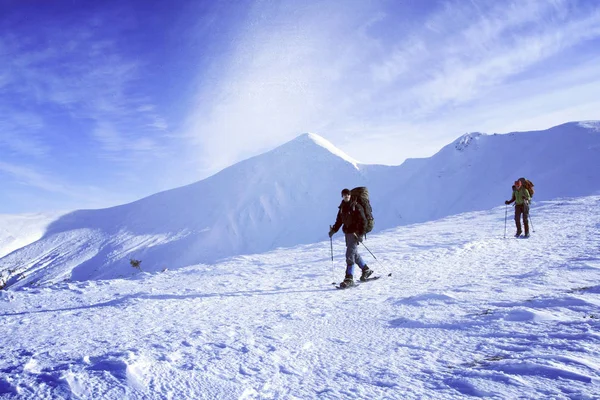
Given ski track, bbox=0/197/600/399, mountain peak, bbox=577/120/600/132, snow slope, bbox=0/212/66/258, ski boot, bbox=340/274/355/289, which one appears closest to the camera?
ski track, bbox=0/197/600/399

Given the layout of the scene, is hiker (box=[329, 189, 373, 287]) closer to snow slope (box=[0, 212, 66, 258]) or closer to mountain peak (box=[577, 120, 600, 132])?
mountain peak (box=[577, 120, 600, 132])

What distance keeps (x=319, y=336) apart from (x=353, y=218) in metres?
3.60

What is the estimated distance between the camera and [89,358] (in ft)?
10.6

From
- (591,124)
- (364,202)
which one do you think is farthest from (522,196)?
(591,124)

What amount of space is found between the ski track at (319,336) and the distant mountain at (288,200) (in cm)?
3011

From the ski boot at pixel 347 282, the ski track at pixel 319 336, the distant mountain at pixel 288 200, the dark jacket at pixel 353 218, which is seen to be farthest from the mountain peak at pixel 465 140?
the ski boot at pixel 347 282

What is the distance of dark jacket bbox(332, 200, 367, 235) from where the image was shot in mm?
7043

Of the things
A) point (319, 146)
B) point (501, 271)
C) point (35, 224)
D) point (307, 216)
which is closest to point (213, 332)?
point (501, 271)

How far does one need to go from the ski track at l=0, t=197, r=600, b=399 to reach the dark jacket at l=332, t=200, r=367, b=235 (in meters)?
1.15

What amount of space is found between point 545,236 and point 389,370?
1087 centimetres

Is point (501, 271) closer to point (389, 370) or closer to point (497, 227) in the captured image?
point (389, 370)

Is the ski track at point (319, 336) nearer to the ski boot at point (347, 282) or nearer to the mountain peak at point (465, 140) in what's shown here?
the ski boot at point (347, 282)

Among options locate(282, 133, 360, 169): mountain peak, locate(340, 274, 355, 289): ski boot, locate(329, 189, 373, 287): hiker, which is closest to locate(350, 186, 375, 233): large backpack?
locate(329, 189, 373, 287): hiker

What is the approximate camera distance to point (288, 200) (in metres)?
52.4
